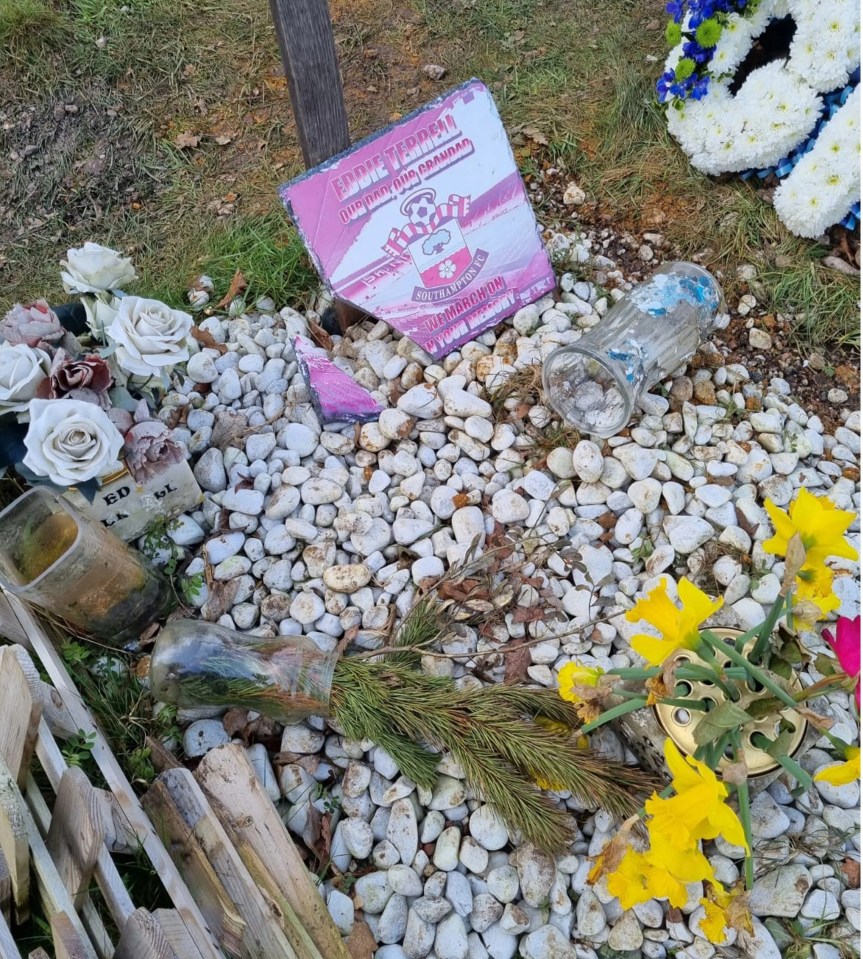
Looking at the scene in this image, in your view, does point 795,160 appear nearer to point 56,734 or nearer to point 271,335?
point 271,335

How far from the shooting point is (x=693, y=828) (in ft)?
3.83

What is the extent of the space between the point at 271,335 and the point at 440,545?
980 millimetres

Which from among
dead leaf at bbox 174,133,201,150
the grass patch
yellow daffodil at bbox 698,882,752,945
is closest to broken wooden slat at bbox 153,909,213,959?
yellow daffodil at bbox 698,882,752,945

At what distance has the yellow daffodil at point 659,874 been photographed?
1188 mm

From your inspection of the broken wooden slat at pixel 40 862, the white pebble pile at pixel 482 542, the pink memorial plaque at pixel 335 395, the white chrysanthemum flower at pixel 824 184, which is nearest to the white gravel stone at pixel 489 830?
the white pebble pile at pixel 482 542

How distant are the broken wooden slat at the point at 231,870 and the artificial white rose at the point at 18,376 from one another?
33.9 inches

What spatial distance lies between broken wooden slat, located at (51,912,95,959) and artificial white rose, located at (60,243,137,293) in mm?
1353

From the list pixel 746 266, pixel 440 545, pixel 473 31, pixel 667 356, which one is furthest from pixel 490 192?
pixel 473 31

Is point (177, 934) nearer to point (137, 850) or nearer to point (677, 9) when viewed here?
point (137, 850)

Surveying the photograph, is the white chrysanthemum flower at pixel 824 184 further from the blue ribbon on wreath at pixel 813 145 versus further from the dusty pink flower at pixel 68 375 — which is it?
the dusty pink flower at pixel 68 375

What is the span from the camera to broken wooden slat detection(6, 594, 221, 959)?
152 cm

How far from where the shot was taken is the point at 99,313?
78.0 inches

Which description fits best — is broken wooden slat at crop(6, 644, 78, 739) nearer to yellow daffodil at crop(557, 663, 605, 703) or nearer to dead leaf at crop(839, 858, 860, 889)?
yellow daffodil at crop(557, 663, 605, 703)

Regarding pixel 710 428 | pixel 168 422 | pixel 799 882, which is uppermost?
pixel 168 422
